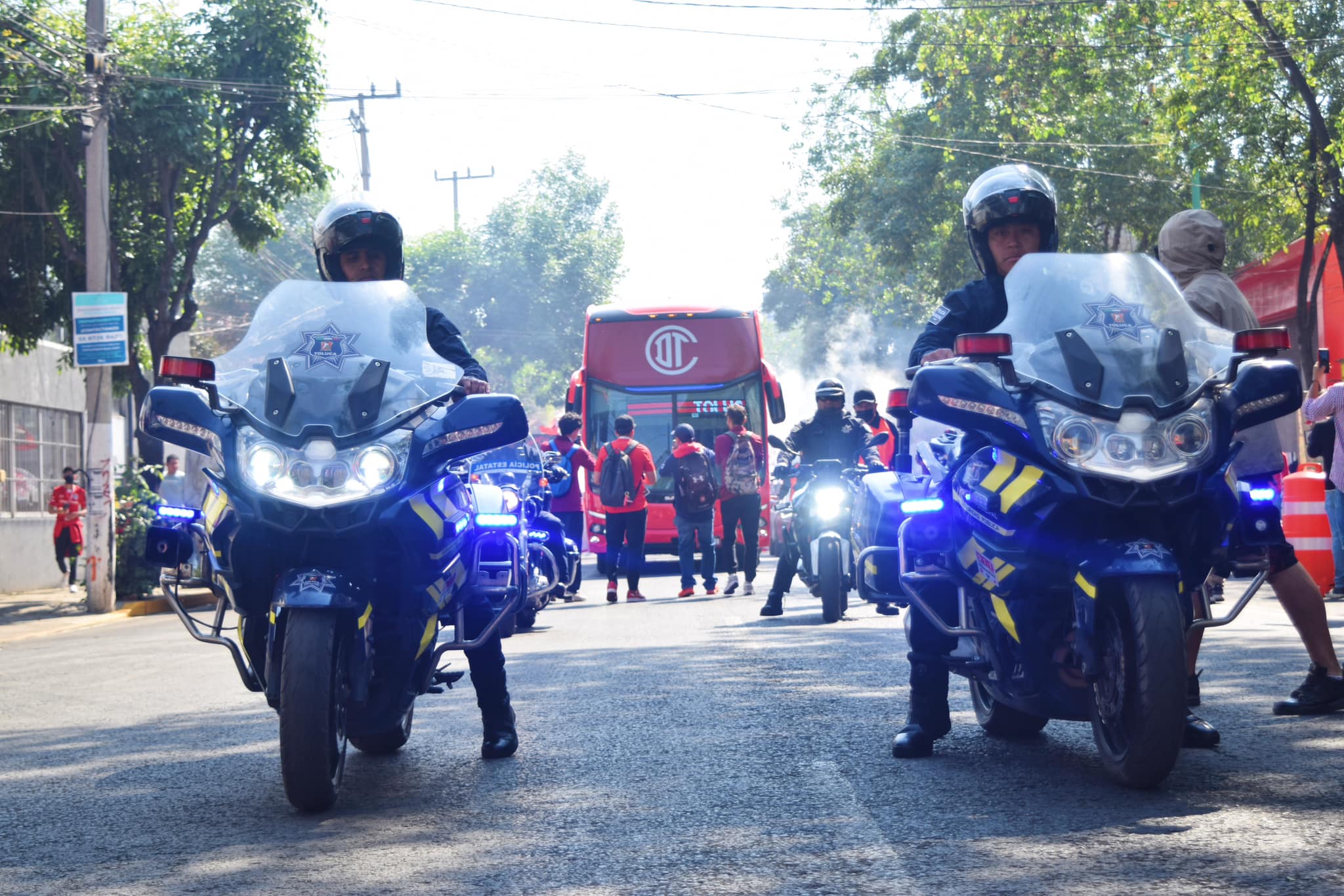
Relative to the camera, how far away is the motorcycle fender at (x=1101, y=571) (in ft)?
15.4

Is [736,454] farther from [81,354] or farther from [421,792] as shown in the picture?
[421,792]

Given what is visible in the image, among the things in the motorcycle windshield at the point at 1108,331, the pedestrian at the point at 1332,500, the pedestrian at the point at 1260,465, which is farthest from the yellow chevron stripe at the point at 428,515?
the pedestrian at the point at 1332,500

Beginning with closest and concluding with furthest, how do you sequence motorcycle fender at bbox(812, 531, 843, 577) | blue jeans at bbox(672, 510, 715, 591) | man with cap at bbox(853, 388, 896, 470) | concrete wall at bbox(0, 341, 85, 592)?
motorcycle fender at bbox(812, 531, 843, 577) < man with cap at bbox(853, 388, 896, 470) < blue jeans at bbox(672, 510, 715, 591) < concrete wall at bbox(0, 341, 85, 592)

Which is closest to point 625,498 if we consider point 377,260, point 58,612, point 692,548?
point 692,548

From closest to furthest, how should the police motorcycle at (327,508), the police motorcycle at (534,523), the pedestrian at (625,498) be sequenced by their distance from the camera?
the police motorcycle at (327,508)
the police motorcycle at (534,523)
the pedestrian at (625,498)

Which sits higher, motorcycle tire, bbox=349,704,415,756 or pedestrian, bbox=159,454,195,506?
motorcycle tire, bbox=349,704,415,756

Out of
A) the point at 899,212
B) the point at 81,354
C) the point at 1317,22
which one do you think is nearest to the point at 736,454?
the point at 81,354

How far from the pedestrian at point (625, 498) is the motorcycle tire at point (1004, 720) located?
9936 mm

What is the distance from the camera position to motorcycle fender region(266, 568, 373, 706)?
4832 mm

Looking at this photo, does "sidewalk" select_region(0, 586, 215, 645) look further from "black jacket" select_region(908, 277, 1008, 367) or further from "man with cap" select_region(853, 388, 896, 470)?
"black jacket" select_region(908, 277, 1008, 367)

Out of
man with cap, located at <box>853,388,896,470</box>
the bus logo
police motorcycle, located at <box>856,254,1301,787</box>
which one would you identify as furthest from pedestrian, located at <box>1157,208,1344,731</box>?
the bus logo

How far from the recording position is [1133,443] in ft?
15.9

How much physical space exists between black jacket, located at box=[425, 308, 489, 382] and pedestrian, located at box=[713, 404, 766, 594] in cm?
940

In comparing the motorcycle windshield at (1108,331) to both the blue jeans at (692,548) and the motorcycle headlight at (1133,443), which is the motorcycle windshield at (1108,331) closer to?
the motorcycle headlight at (1133,443)
